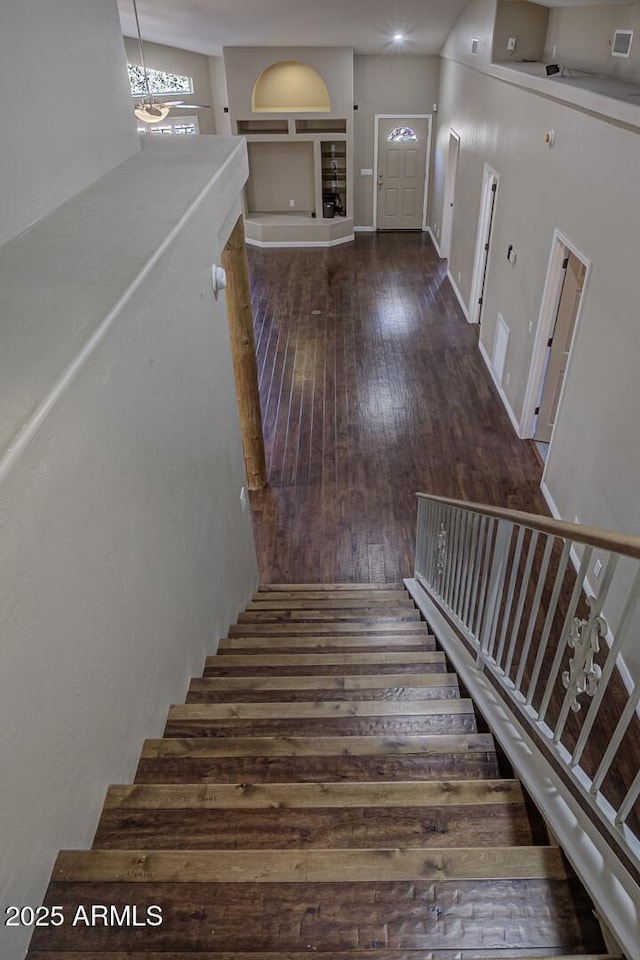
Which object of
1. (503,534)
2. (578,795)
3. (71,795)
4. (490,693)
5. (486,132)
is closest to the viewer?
(71,795)

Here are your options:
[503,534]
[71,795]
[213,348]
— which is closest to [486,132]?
[213,348]

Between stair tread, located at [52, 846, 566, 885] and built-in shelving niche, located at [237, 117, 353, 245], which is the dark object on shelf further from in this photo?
stair tread, located at [52, 846, 566, 885]

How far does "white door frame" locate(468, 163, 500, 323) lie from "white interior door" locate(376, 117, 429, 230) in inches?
195

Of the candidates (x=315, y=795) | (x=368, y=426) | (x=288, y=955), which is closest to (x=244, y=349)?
(x=368, y=426)

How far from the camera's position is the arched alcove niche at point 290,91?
11594 millimetres

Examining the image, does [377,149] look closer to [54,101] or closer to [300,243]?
[300,243]

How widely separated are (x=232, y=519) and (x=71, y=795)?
2.35 metres

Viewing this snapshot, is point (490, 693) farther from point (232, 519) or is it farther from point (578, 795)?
point (232, 519)

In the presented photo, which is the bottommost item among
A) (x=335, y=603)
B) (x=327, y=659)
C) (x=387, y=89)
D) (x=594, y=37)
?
(x=335, y=603)

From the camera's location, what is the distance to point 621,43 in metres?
4.56

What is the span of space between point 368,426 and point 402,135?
815cm

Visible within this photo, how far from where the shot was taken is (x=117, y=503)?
1798 mm

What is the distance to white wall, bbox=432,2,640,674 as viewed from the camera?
12.3ft

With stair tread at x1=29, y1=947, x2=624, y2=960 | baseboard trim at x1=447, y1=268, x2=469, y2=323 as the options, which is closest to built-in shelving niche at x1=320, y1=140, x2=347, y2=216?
baseboard trim at x1=447, y1=268, x2=469, y2=323
